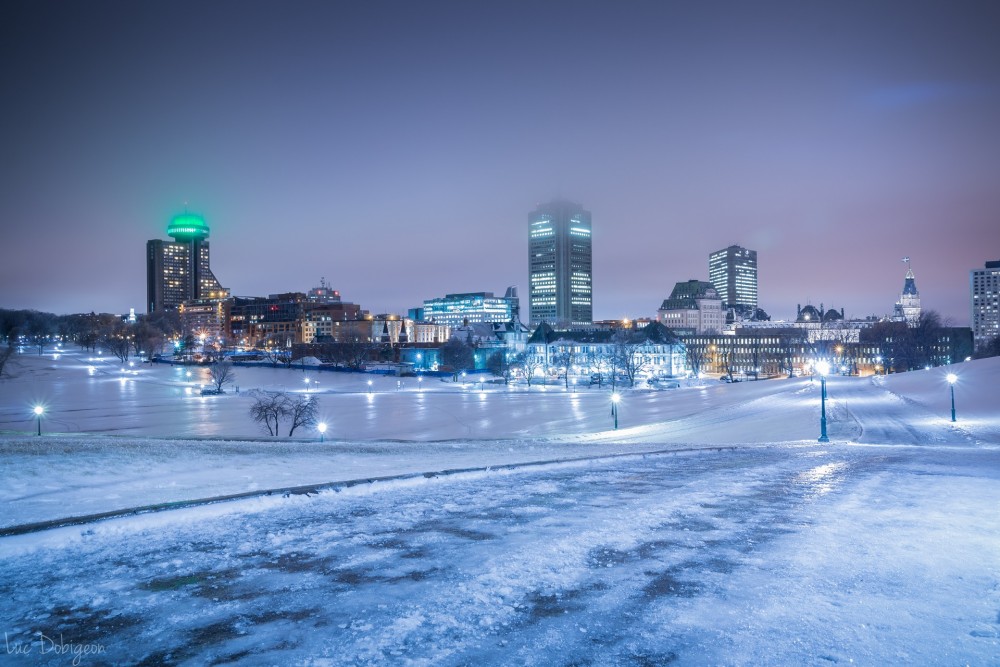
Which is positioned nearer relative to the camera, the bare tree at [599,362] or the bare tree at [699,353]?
the bare tree at [599,362]

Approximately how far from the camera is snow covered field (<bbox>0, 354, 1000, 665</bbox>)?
5.60 meters

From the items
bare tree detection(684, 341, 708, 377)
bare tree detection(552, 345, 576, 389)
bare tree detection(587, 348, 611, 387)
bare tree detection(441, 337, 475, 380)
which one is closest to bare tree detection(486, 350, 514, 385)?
bare tree detection(441, 337, 475, 380)

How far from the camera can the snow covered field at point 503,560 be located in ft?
18.4

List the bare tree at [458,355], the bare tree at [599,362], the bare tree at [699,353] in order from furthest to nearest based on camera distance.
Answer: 1. the bare tree at [699,353]
2. the bare tree at [458,355]
3. the bare tree at [599,362]

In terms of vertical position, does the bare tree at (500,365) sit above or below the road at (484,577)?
below

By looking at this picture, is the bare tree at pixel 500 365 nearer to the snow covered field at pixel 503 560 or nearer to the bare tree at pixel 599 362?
the bare tree at pixel 599 362

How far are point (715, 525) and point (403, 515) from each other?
4925 millimetres

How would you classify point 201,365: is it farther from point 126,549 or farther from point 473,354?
point 126,549

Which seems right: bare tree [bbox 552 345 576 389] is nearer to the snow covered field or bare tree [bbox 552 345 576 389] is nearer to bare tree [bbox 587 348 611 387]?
bare tree [bbox 587 348 611 387]

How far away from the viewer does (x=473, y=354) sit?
433ft

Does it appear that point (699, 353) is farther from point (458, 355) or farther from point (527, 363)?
point (458, 355)

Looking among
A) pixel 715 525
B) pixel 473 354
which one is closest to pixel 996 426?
pixel 715 525

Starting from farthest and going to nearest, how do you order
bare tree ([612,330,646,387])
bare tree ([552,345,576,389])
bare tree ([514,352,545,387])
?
bare tree ([514,352,545,387]), bare tree ([552,345,576,389]), bare tree ([612,330,646,387])

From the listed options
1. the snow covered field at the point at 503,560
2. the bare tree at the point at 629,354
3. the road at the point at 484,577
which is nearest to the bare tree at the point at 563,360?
the bare tree at the point at 629,354
